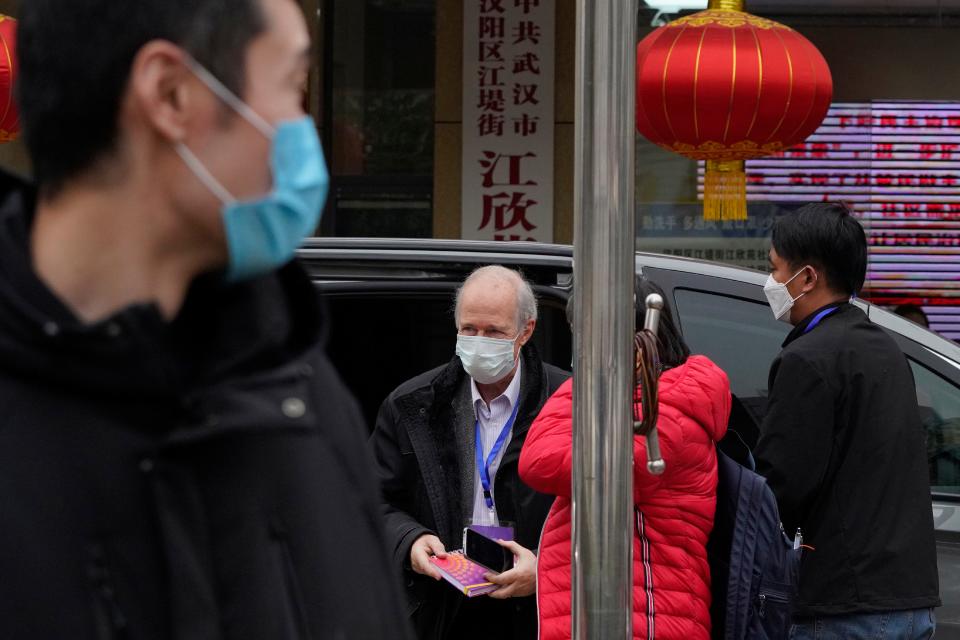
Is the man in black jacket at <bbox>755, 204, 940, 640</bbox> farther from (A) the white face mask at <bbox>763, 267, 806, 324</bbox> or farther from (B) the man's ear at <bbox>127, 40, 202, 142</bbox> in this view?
(B) the man's ear at <bbox>127, 40, 202, 142</bbox>

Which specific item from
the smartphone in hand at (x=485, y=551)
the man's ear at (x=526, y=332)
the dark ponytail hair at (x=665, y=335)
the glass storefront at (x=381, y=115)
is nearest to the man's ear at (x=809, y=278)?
the dark ponytail hair at (x=665, y=335)

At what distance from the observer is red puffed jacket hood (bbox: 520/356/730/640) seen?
277cm

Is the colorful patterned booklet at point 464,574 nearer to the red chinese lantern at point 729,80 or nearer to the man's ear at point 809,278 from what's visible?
the man's ear at point 809,278

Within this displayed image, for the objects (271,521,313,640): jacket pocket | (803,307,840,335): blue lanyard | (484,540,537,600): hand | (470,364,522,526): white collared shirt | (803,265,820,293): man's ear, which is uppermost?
(803,265,820,293): man's ear

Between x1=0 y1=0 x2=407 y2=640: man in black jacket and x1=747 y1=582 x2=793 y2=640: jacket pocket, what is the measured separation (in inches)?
69.1

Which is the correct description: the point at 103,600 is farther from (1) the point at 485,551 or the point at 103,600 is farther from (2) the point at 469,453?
(2) the point at 469,453

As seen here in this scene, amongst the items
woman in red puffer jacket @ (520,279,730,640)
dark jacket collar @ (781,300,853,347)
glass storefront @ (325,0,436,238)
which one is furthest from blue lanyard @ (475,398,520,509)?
glass storefront @ (325,0,436,238)

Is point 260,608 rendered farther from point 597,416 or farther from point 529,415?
point 529,415

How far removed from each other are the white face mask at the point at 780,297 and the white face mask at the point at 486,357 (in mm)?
689

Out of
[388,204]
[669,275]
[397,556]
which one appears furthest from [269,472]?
[388,204]

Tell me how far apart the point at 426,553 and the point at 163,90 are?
90.3 inches

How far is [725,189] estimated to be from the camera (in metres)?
6.08

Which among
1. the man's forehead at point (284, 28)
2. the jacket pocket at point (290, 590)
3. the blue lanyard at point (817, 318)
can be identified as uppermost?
the man's forehead at point (284, 28)

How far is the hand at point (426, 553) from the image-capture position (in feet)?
10.8
